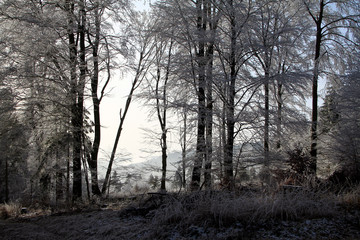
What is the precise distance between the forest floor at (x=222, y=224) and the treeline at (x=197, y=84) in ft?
5.72

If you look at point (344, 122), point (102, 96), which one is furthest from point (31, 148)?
point (344, 122)

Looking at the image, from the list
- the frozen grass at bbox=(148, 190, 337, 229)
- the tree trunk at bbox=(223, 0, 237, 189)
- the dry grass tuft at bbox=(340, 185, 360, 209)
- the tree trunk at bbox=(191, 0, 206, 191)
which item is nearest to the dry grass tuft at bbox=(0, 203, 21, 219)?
the tree trunk at bbox=(191, 0, 206, 191)

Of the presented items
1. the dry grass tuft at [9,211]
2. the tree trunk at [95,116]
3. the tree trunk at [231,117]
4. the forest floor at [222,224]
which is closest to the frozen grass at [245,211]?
the forest floor at [222,224]

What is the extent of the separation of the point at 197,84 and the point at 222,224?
182 inches

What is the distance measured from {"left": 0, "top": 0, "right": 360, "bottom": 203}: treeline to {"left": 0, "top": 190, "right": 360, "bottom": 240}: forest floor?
5.72ft

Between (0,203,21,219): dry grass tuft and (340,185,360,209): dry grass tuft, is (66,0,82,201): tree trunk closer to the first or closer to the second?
(0,203,21,219): dry grass tuft

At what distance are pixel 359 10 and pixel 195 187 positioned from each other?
971cm

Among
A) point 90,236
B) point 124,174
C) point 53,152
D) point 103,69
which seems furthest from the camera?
point 124,174

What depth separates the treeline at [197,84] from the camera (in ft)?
24.2

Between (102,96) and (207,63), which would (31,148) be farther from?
(207,63)

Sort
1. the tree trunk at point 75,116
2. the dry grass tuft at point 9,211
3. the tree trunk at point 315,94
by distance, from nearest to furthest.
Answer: the dry grass tuft at point 9,211, the tree trunk at point 75,116, the tree trunk at point 315,94

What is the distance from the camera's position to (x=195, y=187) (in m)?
8.48

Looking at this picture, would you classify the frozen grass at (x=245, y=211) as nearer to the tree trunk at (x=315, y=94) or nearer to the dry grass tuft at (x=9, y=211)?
the tree trunk at (x=315, y=94)

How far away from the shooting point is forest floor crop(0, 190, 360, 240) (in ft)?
12.6
